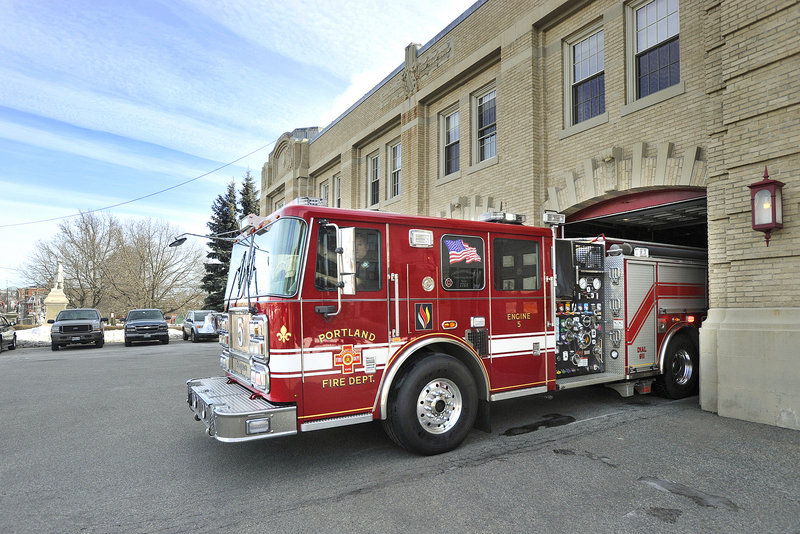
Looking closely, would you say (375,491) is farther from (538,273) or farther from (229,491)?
(538,273)

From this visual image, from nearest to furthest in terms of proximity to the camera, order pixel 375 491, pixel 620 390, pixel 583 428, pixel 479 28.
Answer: pixel 375 491 < pixel 583 428 < pixel 620 390 < pixel 479 28

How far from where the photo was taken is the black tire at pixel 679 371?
7.88m

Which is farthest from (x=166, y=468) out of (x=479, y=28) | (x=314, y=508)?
(x=479, y=28)

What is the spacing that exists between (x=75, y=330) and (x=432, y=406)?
63.3ft

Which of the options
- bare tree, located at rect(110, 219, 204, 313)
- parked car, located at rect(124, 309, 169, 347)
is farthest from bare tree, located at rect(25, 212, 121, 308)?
parked car, located at rect(124, 309, 169, 347)

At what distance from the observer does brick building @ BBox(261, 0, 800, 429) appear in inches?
255

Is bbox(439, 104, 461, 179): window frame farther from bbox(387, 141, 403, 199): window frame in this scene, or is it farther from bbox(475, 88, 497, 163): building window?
bbox(387, 141, 403, 199): window frame

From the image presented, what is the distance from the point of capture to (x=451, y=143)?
554 inches

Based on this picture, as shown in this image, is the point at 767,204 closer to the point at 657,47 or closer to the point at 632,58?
the point at 657,47

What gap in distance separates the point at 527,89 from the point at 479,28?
2624 millimetres

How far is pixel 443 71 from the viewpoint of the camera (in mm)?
13711

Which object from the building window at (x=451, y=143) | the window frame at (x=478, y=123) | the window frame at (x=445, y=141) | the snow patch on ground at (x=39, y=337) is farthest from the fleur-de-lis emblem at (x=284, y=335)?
the snow patch on ground at (x=39, y=337)

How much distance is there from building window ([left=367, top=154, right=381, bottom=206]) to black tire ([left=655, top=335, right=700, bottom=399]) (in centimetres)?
1159

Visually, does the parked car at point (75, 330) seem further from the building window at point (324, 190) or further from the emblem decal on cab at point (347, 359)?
the emblem decal on cab at point (347, 359)
